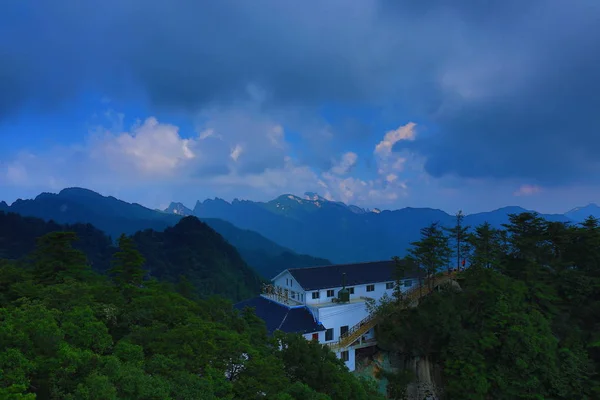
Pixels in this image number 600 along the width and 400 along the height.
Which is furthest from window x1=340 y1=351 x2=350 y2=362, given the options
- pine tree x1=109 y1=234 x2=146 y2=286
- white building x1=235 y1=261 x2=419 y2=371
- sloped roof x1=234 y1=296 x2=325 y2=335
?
pine tree x1=109 y1=234 x2=146 y2=286

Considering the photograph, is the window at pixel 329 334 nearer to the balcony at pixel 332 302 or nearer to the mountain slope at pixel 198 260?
the balcony at pixel 332 302

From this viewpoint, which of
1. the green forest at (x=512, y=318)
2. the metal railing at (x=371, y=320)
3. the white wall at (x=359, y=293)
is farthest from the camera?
the white wall at (x=359, y=293)

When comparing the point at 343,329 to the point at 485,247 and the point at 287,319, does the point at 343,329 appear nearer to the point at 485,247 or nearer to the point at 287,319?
the point at 287,319

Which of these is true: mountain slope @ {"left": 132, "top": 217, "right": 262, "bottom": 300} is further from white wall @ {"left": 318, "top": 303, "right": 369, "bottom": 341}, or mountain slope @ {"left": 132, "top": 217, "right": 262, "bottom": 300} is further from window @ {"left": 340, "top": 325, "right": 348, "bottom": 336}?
white wall @ {"left": 318, "top": 303, "right": 369, "bottom": 341}

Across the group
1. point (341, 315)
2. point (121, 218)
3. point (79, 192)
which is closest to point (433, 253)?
point (341, 315)

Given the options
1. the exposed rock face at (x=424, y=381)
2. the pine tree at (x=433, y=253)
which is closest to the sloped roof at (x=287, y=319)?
the exposed rock face at (x=424, y=381)

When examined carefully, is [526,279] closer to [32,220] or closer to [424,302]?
[424,302]

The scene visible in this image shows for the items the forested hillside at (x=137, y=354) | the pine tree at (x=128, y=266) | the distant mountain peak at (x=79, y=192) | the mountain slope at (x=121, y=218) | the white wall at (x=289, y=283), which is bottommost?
the forested hillside at (x=137, y=354)
